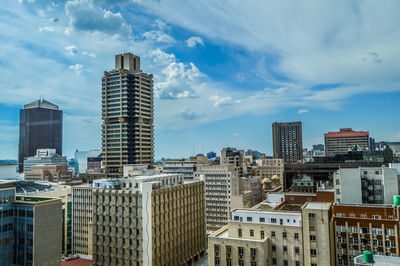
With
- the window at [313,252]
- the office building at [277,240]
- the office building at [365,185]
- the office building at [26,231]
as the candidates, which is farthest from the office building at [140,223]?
the office building at [365,185]

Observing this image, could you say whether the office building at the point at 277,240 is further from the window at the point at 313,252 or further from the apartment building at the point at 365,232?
the apartment building at the point at 365,232

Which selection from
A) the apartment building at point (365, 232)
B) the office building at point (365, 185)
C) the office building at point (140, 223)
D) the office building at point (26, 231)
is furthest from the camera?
the office building at point (365, 185)

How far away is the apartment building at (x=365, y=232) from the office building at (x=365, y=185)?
44.4 ft

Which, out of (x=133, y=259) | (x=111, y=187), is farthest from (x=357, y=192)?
(x=111, y=187)

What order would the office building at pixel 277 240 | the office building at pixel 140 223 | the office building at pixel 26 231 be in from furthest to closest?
1. the office building at pixel 140 223
2. the office building at pixel 26 231
3. the office building at pixel 277 240

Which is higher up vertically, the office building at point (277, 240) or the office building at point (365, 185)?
the office building at point (365, 185)

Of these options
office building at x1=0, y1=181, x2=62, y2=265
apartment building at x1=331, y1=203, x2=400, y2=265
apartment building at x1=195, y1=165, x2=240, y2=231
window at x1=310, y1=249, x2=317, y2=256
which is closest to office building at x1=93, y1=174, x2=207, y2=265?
office building at x1=0, y1=181, x2=62, y2=265

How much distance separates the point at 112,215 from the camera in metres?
82.8

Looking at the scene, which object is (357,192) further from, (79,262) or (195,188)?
(79,262)

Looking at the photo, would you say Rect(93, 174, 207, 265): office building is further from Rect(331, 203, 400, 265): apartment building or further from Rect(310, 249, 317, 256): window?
Rect(331, 203, 400, 265): apartment building

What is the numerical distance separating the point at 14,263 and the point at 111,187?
28658mm

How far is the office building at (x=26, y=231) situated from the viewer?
6600 cm

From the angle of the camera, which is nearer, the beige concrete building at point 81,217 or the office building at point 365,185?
the office building at point 365,185

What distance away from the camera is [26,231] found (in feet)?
218
